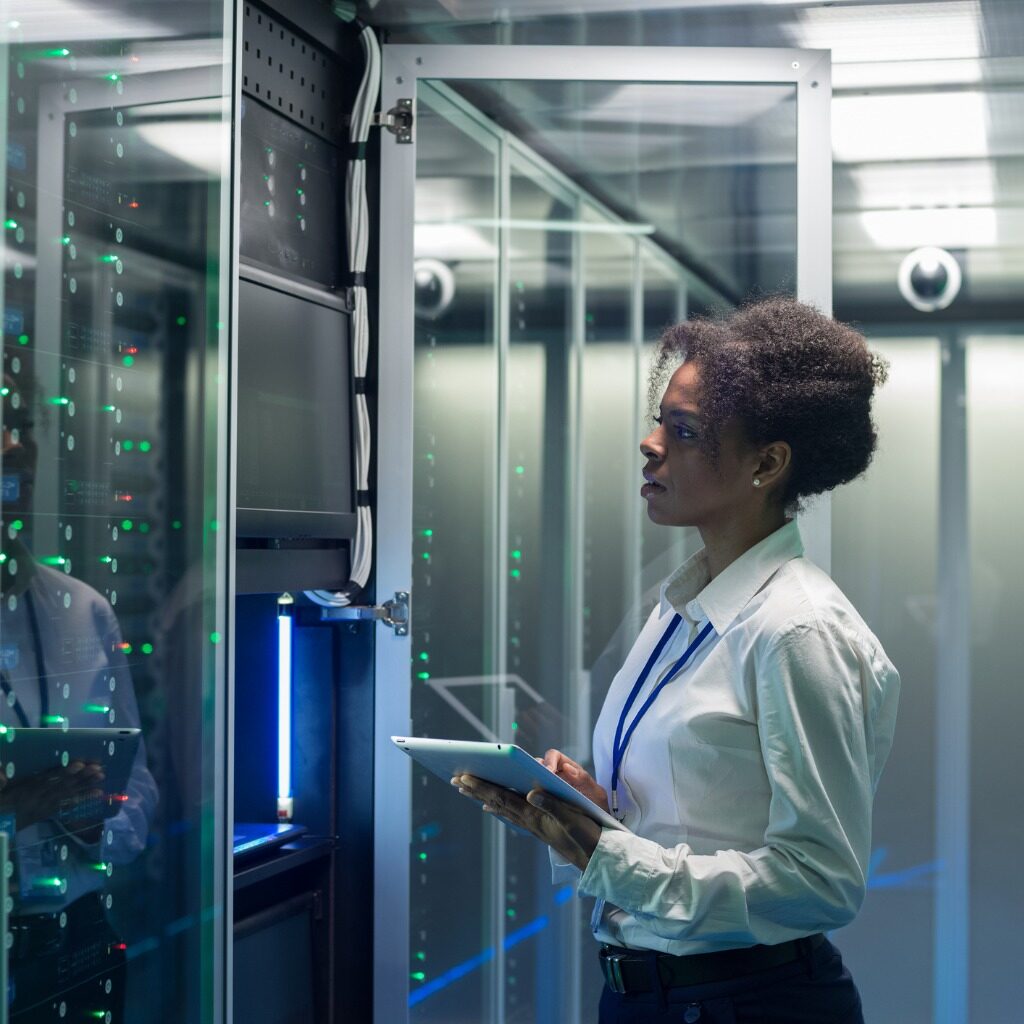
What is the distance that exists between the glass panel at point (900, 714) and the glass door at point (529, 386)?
2.39 ft

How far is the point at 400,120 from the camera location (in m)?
2.46

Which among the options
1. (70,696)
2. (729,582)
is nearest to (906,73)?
(729,582)

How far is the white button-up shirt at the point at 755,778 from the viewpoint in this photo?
1389 mm

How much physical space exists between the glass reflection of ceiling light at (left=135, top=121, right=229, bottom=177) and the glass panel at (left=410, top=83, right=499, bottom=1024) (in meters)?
0.99

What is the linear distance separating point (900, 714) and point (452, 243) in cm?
153

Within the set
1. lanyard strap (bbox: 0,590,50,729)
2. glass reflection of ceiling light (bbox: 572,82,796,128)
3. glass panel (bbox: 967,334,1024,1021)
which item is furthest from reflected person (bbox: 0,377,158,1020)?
glass panel (bbox: 967,334,1024,1021)

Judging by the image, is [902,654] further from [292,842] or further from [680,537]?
[292,842]

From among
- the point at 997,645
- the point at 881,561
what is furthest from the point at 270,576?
the point at 997,645

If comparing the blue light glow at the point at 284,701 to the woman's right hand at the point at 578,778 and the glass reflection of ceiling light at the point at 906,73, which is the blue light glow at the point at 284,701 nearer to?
the woman's right hand at the point at 578,778

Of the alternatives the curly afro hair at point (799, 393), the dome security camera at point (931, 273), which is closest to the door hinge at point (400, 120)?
the curly afro hair at point (799, 393)

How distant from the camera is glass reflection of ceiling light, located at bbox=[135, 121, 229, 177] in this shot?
1511mm

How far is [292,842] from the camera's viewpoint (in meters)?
2.44

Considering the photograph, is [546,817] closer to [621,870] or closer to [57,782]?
[621,870]

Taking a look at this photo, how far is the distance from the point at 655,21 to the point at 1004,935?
2174 millimetres
